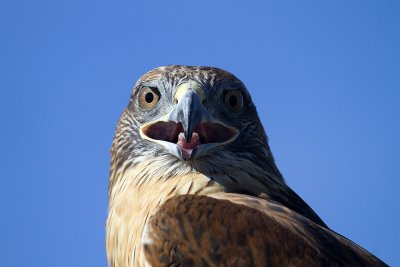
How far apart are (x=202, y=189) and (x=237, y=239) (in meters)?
0.90

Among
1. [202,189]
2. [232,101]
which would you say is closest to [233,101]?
[232,101]

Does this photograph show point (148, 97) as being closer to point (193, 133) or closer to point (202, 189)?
point (193, 133)

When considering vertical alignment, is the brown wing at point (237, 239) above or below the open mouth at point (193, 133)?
below

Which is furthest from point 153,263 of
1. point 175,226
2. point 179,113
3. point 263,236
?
point 179,113

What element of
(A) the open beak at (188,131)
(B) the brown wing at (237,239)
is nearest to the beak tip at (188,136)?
(A) the open beak at (188,131)

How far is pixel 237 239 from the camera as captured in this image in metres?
6.96

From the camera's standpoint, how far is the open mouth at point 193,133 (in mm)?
8000

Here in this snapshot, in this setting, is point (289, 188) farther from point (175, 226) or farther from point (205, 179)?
point (175, 226)

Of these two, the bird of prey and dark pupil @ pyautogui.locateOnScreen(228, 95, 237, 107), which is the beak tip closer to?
the bird of prey

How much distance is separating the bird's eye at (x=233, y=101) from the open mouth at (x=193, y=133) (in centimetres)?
28

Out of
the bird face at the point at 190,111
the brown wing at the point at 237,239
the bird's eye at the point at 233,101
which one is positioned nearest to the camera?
the brown wing at the point at 237,239

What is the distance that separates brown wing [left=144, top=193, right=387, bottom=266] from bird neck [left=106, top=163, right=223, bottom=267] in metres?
0.30

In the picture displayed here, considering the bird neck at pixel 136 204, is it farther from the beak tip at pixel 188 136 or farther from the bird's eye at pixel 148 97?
the bird's eye at pixel 148 97

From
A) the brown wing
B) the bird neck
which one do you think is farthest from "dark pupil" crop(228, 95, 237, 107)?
the brown wing
